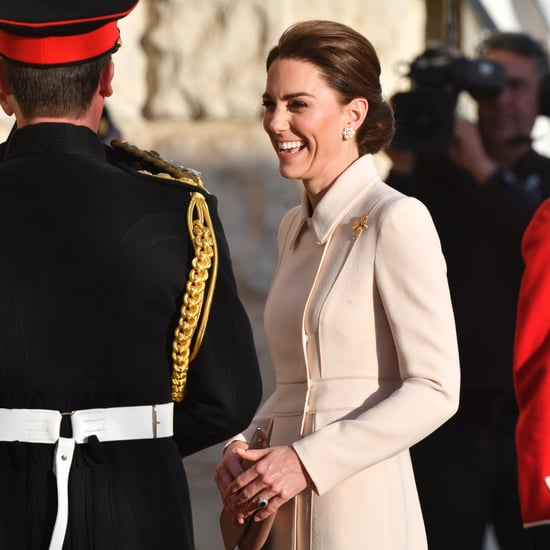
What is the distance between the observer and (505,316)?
171 inches

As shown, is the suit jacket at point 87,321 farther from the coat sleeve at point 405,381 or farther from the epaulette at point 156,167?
the coat sleeve at point 405,381

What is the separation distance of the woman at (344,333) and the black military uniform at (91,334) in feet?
0.91

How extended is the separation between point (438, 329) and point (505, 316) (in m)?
1.72

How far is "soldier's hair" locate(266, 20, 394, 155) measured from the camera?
2.83 meters

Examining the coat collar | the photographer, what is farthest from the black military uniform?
the photographer

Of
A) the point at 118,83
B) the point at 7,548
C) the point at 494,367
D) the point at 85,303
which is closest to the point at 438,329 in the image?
the point at 85,303

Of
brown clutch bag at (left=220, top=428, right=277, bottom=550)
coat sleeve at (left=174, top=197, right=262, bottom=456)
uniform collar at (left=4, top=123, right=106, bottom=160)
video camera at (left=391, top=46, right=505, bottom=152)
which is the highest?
video camera at (left=391, top=46, right=505, bottom=152)

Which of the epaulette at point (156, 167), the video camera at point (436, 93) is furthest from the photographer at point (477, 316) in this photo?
the epaulette at point (156, 167)

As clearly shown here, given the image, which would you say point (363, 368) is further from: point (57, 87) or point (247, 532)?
point (57, 87)

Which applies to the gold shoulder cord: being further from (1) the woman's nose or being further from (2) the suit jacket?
(1) the woman's nose

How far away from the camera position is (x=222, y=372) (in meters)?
2.53

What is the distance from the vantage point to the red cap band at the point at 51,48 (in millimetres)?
2430

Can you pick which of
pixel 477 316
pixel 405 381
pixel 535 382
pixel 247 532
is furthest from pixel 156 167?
pixel 477 316

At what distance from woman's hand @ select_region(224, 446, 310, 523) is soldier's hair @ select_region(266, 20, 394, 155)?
627 millimetres
